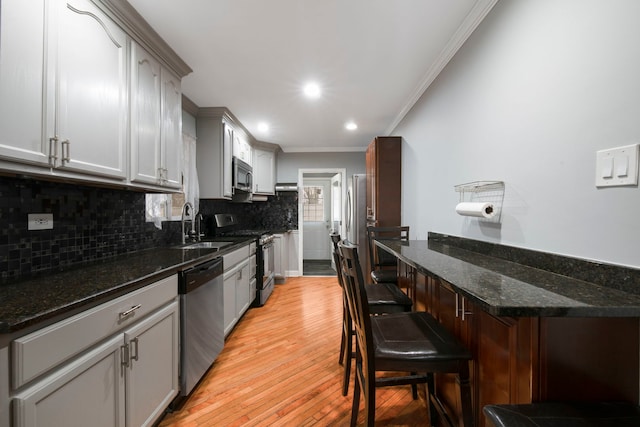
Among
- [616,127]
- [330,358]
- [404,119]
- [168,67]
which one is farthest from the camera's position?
[404,119]

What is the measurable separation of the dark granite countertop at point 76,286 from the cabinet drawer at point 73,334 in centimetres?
4

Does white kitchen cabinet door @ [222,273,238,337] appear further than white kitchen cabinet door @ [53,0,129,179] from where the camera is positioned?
Yes

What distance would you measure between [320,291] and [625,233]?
11.6 ft

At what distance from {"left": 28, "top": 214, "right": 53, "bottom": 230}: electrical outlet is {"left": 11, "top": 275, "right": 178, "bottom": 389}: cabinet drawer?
25.2 inches

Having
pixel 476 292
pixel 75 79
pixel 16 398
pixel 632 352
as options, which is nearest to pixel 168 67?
pixel 75 79

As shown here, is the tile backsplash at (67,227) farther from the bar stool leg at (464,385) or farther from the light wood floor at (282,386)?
the bar stool leg at (464,385)

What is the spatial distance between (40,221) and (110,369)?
0.86 meters

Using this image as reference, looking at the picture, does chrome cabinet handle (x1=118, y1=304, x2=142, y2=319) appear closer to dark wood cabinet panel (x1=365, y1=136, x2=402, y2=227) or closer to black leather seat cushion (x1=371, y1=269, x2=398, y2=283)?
black leather seat cushion (x1=371, y1=269, x2=398, y2=283)

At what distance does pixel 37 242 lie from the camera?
51.8 inches

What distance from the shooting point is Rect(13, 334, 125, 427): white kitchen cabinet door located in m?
0.80

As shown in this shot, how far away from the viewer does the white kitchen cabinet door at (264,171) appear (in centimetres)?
445

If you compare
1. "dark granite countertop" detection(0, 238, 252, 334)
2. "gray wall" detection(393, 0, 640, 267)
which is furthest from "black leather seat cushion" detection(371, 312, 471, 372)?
"dark granite countertop" detection(0, 238, 252, 334)

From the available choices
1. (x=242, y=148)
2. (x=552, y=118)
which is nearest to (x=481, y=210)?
(x=552, y=118)

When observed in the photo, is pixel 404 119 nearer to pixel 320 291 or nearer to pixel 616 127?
pixel 616 127
